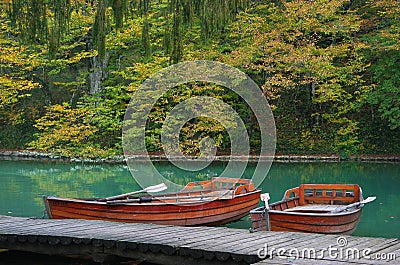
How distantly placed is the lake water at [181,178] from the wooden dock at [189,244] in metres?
3.64

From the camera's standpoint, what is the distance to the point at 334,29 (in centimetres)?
1892

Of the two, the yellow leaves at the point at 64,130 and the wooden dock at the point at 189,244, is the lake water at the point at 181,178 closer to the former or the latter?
the yellow leaves at the point at 64,130

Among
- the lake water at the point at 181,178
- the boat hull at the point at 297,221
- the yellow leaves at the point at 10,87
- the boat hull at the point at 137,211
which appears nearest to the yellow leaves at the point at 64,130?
the yellow leaves at the point at 10,87

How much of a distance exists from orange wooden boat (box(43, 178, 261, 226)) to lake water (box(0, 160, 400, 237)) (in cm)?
40

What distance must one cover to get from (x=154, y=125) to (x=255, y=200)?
38.7ft

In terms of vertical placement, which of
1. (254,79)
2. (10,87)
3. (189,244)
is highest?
(10,87)

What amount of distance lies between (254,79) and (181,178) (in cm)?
704

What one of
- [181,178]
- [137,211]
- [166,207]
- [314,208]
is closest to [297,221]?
[314,208]

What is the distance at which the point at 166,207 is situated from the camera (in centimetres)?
780

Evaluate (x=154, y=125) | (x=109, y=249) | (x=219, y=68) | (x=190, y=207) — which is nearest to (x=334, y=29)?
(x=219, y=68)

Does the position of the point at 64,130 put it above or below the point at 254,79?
below

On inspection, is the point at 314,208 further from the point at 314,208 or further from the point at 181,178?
the point at 181,178

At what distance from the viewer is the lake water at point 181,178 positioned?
32.3 feet

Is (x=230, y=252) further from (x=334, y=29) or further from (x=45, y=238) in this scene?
(x=334, y=29)
